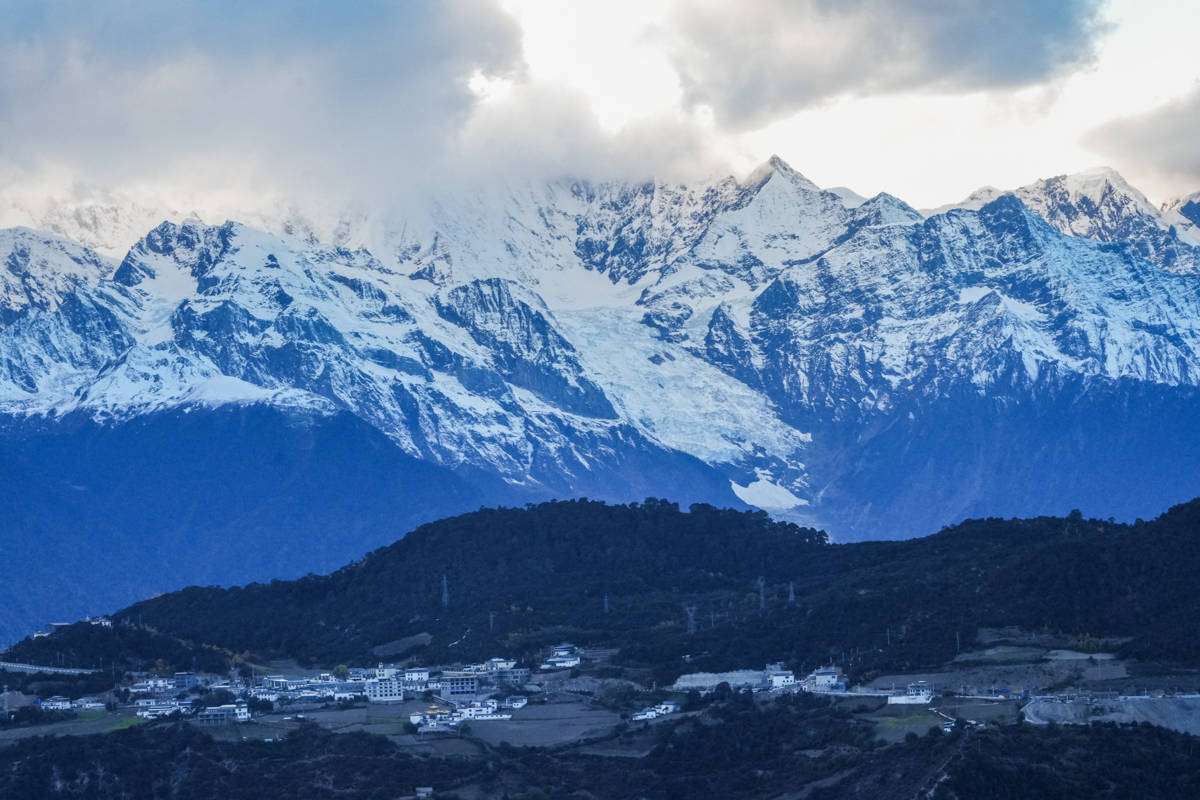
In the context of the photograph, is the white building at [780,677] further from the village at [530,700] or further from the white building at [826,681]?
the white building at [826,681]

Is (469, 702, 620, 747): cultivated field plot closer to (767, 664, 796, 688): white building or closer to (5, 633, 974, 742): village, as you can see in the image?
(5, 633, 974, 742): village

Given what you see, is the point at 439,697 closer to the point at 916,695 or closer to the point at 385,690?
the point at 385,690

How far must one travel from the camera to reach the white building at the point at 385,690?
18088 cm

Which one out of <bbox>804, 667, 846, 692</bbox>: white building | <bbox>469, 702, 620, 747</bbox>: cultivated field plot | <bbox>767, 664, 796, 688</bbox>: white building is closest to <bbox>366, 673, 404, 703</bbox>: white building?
<bbox>469, 702, 620, 747</bbox>: cultivated field plot

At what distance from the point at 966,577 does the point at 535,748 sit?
44950 millimetres

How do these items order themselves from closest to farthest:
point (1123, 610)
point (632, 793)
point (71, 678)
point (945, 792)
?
point (945, 792)
point (632, 793)
point (1123, 610)
point (71, 678)

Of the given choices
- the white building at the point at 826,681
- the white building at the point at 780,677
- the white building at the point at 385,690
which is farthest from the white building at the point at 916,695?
the white building at the point at 385,690

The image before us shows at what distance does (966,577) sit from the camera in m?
190

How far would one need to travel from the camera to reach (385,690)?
183125 millimetres

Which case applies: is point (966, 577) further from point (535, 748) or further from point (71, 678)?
point (71, 678)

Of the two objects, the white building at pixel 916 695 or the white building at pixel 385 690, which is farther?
the white building at pixel 385 690

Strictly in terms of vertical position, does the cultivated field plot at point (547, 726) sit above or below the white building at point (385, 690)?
below

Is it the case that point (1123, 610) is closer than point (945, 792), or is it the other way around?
point (945, 792)

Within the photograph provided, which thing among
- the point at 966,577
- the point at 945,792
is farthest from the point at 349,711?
the point at 945,792
